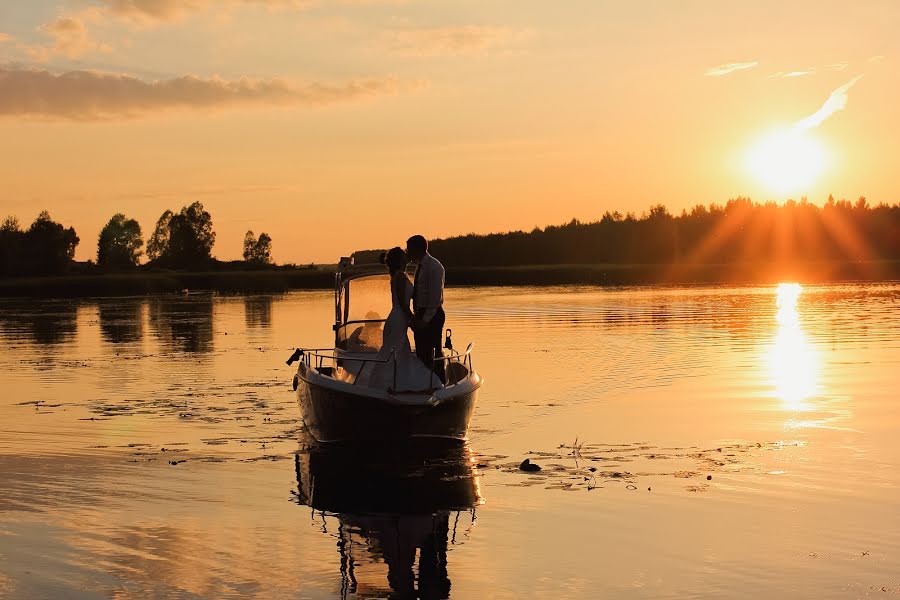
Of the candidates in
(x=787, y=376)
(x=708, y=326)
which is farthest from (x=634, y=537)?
(x=708, y=326)

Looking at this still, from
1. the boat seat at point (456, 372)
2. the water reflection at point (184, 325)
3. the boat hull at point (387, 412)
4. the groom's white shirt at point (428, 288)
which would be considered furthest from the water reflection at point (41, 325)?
the groom's white shirt at point (428, 288)

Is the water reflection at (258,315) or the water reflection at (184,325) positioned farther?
the water reflection at (258,315)

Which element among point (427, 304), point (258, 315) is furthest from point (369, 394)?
point (258, 315)

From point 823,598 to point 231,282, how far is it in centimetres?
14391

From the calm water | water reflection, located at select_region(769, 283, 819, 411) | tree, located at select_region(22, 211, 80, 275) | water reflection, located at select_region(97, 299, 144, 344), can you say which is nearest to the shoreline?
tree, located at select_region(22, 211, 80, 275)

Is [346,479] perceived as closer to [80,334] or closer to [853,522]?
[853,522]

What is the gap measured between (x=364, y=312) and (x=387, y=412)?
4.96 meters

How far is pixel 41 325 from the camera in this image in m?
60.2

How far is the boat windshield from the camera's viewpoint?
2189 cm

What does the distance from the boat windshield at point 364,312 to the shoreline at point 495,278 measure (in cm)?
9709

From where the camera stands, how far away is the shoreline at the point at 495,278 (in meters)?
127

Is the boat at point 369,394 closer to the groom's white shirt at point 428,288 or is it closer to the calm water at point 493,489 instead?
the calm water at point 493,489

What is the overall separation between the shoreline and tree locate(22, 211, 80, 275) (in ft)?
19.2

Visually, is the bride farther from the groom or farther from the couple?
the groom
